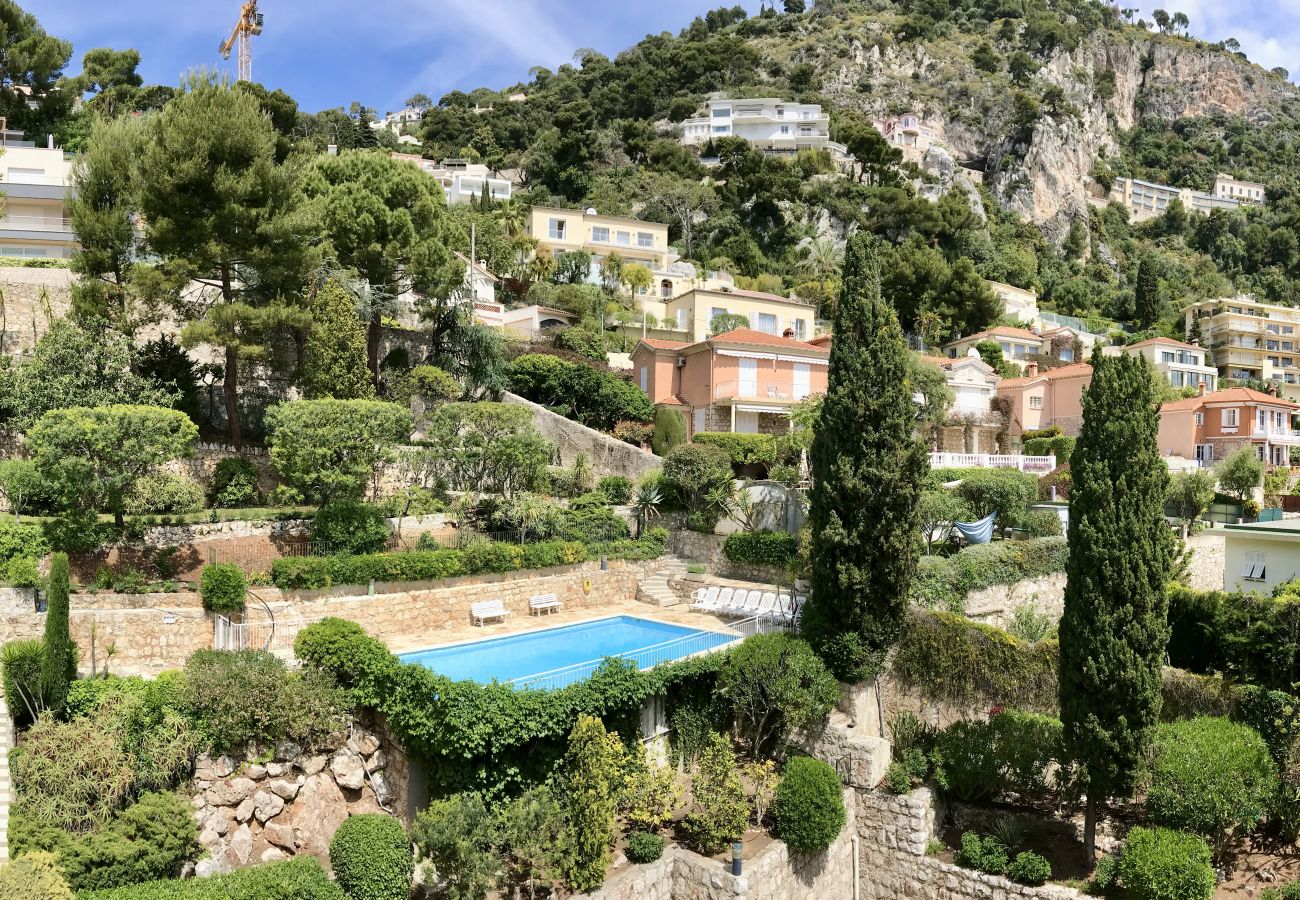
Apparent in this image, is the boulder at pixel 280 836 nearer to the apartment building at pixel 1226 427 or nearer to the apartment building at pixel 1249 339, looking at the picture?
the apartment building at pixel 1226 427

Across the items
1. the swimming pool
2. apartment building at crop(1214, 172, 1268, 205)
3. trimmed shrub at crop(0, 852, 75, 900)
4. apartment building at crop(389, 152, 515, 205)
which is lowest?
trimmed shrub at crop(0, 852, 75, 900)

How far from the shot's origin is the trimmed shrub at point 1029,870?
13.5 m

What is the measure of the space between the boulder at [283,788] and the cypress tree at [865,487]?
9.56 m

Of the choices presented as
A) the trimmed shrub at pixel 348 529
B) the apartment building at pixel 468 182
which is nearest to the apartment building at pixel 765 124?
the apartment building at pixel 468 182

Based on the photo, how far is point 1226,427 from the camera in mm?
40938

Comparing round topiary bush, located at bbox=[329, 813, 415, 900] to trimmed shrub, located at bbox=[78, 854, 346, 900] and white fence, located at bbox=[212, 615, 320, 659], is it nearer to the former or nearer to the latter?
trimmed shrub, located at bbox=[78, 854, 346, 900]

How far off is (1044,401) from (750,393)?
18.9m

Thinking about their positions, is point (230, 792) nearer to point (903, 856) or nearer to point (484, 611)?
point (484, 611)

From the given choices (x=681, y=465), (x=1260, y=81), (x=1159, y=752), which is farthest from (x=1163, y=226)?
(x=1159, y=752)

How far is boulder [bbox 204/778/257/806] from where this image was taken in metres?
12.6

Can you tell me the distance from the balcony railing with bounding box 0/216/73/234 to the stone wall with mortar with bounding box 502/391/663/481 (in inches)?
857

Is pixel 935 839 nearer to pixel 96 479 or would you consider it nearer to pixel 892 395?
pixel 892 395

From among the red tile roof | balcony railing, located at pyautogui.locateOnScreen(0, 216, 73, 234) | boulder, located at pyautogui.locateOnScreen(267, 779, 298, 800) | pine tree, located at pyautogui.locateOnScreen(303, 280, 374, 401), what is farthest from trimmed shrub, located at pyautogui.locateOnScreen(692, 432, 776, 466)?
balcony railing, located at pyautogui.locateOnScreen(0, 216, 73, 234)

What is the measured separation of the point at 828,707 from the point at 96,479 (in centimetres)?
1492
